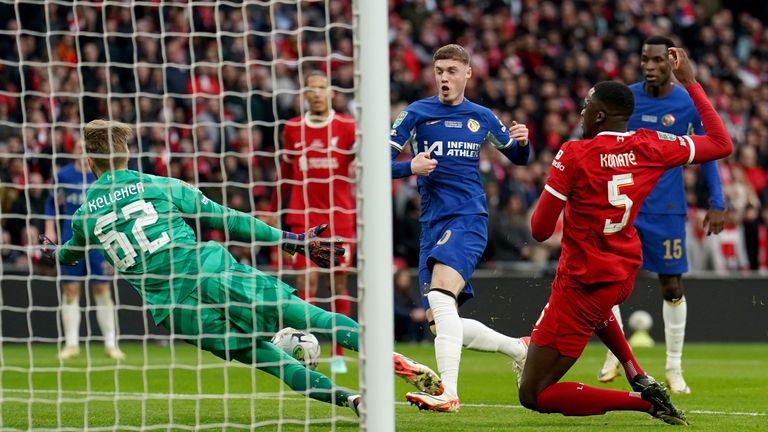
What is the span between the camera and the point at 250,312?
22.1 feet

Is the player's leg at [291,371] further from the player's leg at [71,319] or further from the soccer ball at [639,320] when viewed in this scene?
the soccer ball at [639,320]

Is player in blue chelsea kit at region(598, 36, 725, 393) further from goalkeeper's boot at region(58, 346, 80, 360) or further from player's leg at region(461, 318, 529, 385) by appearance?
goalkeeper's boot at region(58, 346, 80, 360)

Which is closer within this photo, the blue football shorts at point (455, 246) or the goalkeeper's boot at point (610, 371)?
the blue football shorts at point (455, 246)

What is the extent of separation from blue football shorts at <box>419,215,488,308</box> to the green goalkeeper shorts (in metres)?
1.32

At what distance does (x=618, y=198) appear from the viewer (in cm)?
654

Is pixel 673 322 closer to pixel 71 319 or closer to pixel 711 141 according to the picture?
pixel 711 141

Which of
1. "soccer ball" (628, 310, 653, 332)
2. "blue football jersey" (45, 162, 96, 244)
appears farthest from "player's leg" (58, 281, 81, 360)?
"soccer ball" (628, 310, 653, 332)

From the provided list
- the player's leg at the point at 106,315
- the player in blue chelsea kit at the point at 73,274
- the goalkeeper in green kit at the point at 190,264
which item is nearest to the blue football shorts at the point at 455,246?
the goalkeeper in green kit at the point at 190,264

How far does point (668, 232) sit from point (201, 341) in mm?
4225

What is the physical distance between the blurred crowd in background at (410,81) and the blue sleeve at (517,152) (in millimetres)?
4640

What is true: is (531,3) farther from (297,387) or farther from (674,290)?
(297,387)

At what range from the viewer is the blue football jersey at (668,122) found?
30.5ft

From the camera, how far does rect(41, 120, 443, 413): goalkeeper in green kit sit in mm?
6641

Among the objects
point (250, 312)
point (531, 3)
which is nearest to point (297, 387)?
point (250, 312)
